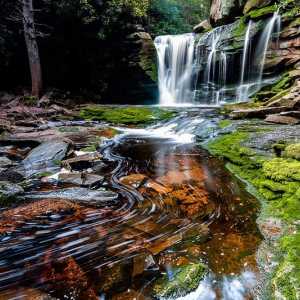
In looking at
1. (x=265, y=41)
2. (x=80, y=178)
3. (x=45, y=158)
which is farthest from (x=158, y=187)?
(x=265, y=41)

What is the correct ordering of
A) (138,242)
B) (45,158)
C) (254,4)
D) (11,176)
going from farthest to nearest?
(254,4), (45,158), (11,176), (138,242)

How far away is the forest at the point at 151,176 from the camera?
3.06 metres

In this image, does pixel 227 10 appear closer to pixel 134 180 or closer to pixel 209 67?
pixel 209 67

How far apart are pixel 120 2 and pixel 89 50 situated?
311 centimetres

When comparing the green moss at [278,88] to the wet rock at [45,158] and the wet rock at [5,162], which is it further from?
the wet rock at [5,162]

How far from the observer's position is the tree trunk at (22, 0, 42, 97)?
14633 mm

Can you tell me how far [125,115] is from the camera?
13.4m

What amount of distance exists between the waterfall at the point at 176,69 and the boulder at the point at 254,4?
3.47 meters

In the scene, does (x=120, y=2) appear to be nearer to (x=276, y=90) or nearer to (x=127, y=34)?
(x=127, y=34)

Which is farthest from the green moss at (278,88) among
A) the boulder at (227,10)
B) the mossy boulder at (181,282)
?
the mossy boulder at (181,282)

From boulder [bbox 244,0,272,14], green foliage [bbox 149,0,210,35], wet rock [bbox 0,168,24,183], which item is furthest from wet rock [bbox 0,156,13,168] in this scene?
green foliage [bbox 149,0,210,35]

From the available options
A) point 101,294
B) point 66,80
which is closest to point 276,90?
point 66,80

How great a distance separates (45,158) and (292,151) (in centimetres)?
489

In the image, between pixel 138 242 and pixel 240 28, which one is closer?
pixel 138 242
